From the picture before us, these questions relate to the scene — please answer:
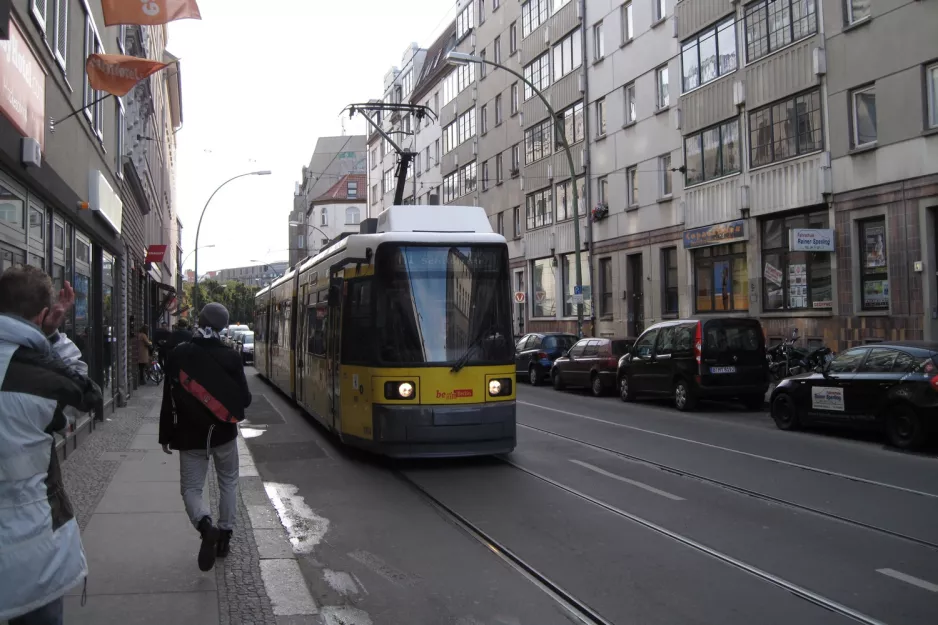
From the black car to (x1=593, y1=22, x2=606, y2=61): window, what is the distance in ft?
71.5

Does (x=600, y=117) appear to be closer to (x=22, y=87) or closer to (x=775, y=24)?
(x=775, y=24)

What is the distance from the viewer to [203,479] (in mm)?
6078

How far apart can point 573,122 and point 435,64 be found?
80.6ft

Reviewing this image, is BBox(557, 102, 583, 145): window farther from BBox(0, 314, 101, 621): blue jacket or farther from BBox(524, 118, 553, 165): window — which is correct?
BBox(0, 314, 101, 621): blue jacket

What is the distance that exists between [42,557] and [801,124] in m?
22.4

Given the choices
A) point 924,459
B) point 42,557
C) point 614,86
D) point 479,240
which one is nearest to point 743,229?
point 614,86

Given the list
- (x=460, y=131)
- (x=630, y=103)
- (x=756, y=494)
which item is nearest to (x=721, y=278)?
(x=630, y=103)

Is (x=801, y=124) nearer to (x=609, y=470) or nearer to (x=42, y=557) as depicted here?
(x=609, y=470)

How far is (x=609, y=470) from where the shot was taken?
1017cm

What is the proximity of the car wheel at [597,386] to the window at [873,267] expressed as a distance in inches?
248

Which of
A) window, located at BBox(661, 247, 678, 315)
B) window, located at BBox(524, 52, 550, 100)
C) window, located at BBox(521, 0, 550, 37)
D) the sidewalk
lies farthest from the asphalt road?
window, located at BBox(521, 0, 550, 37)

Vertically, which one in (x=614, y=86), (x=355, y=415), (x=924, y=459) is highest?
(x=614, y=86)

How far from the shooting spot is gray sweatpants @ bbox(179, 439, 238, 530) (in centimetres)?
598

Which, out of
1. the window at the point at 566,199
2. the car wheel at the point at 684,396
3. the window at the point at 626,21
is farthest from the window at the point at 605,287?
the car wheel at the point at 684,396
